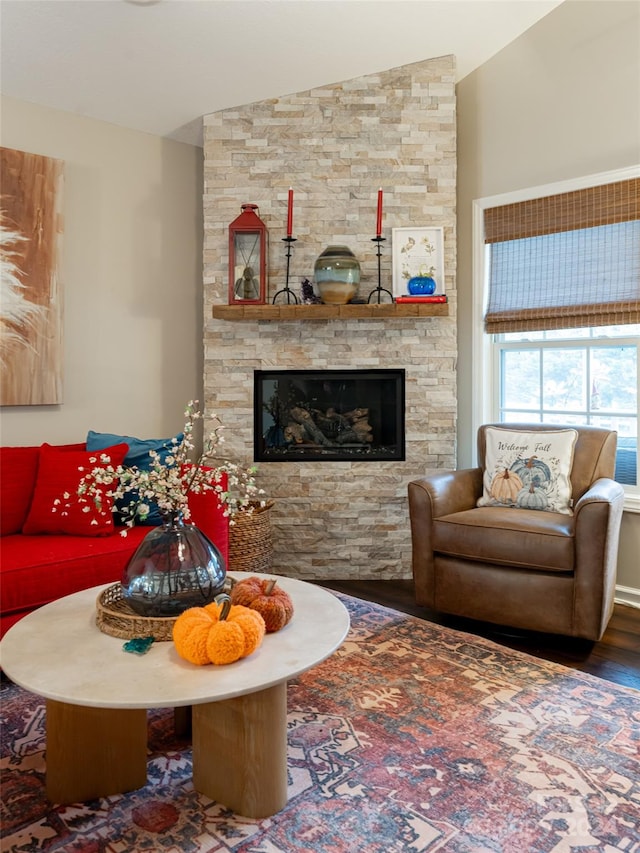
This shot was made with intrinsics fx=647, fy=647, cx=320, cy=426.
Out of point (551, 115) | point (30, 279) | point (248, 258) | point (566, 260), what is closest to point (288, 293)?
point (248, 258)

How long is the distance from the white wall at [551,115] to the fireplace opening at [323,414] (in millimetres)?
547

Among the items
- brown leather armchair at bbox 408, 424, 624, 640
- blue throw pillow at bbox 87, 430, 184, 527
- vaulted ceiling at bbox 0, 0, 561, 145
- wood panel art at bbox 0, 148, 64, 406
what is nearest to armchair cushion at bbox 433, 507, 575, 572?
brown leather armchair at bbox 408, 424, 624, 640

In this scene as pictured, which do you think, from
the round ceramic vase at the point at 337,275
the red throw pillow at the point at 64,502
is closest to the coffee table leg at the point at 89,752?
the red throw pillow at the point at 64,502

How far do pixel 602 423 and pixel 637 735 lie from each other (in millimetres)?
1935

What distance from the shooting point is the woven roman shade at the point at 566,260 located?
336cm

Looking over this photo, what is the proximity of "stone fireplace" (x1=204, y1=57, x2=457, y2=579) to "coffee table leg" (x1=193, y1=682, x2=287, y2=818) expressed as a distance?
2.16m

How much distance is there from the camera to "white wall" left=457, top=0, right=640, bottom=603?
3348mm

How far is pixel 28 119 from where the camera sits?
338 centimetres

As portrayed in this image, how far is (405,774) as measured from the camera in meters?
1.81

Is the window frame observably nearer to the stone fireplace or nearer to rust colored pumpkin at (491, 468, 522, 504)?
the stone fireplace

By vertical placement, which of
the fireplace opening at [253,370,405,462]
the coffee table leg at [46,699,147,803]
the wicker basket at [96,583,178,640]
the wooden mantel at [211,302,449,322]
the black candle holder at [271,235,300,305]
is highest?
the black candle holder at [271,235,300,305]

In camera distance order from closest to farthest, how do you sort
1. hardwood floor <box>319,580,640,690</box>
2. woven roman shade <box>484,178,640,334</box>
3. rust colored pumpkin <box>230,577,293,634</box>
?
1. rust colored pumpkin <box>230,577,293,634</box>
2. hardwood floor <box>319,580,640,690</box>
3. woven roman shade <box>484,178,640,334</box>

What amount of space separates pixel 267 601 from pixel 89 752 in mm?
602

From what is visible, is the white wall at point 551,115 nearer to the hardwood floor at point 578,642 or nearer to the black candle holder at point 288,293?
the hardwood floor at point 578,642
